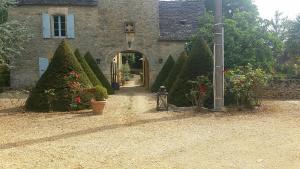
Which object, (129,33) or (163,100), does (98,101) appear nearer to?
(163,100)

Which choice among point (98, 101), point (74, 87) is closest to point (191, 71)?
point (98, 101)

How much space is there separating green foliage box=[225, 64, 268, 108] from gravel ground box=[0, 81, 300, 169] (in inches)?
30.2

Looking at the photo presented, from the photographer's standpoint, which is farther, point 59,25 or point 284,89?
point 59,25

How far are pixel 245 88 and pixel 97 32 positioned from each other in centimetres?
1257

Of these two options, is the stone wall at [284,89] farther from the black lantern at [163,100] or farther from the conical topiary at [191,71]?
the black lantern at [163,100]

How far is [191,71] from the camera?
44.1 ft

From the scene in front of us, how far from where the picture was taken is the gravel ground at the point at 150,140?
19.9 feet

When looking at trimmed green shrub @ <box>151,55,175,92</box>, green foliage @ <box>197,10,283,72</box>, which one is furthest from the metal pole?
trimmed green shrub @ <box>151,55,175,92</box>

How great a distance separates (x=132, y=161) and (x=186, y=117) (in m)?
5.14

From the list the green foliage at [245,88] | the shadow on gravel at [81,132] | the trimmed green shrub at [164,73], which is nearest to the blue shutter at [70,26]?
the trimmed green shrub at [164,73]

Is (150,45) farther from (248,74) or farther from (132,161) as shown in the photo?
(132,161)

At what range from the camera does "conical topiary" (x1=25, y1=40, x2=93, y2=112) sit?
1276 centimetres

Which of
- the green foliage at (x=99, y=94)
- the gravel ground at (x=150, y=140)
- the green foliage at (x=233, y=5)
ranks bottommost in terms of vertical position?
the gravel ground at (x=150, y=140)

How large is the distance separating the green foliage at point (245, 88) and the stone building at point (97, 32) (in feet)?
32.9
